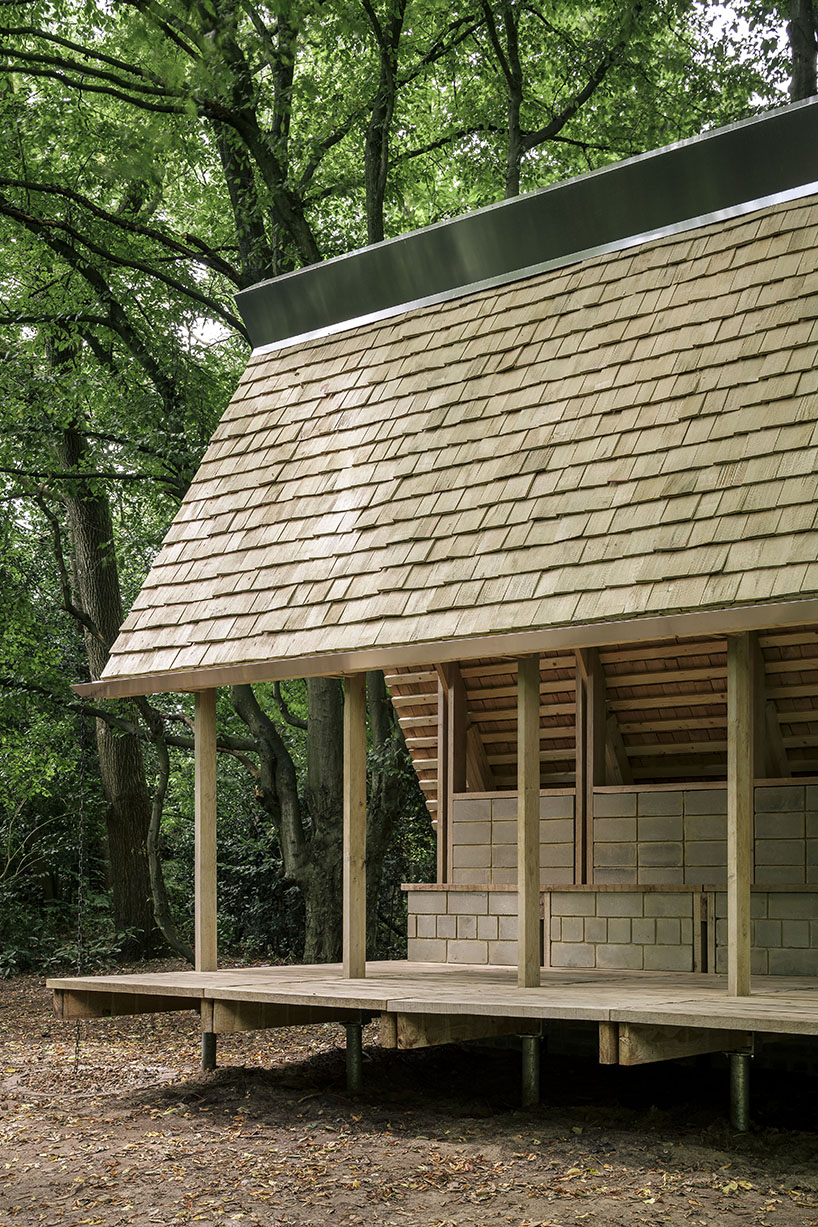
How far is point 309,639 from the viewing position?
26.8ft

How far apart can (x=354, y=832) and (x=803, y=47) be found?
1147cm

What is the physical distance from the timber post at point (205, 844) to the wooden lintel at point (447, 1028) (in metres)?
2.19

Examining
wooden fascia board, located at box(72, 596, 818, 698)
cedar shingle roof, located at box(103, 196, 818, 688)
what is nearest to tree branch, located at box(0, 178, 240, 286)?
cedar shingle roof, located at box(103, 196, 818, 688)

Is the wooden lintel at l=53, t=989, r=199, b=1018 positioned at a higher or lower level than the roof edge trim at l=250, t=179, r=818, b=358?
lower

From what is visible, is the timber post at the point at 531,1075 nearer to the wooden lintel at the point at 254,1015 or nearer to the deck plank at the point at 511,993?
the deck plank at the point at 511,993

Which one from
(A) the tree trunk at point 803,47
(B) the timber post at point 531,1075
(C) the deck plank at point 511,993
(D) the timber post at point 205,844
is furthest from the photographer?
(A) the tree trunk at point 803,47

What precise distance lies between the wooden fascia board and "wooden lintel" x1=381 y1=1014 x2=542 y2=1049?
1942mm

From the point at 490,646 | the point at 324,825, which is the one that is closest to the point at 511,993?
the point at 490,646

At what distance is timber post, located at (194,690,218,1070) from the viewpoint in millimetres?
9000

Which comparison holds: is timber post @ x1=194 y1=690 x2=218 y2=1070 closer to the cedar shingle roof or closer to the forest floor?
the cedar shingle roof

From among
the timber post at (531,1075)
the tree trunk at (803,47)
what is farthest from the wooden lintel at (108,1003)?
the tree trunk at (803,47)

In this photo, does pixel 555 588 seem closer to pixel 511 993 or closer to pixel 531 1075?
pixel 511 993

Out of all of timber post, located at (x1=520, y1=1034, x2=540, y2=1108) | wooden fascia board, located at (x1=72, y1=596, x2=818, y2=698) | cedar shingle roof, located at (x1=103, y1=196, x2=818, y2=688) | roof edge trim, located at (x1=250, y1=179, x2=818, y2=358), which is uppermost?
roof edge trim, located at (x1=250, y1=179, x2=818, y2=358)

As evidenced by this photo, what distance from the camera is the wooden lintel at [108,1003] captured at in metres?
8.73
